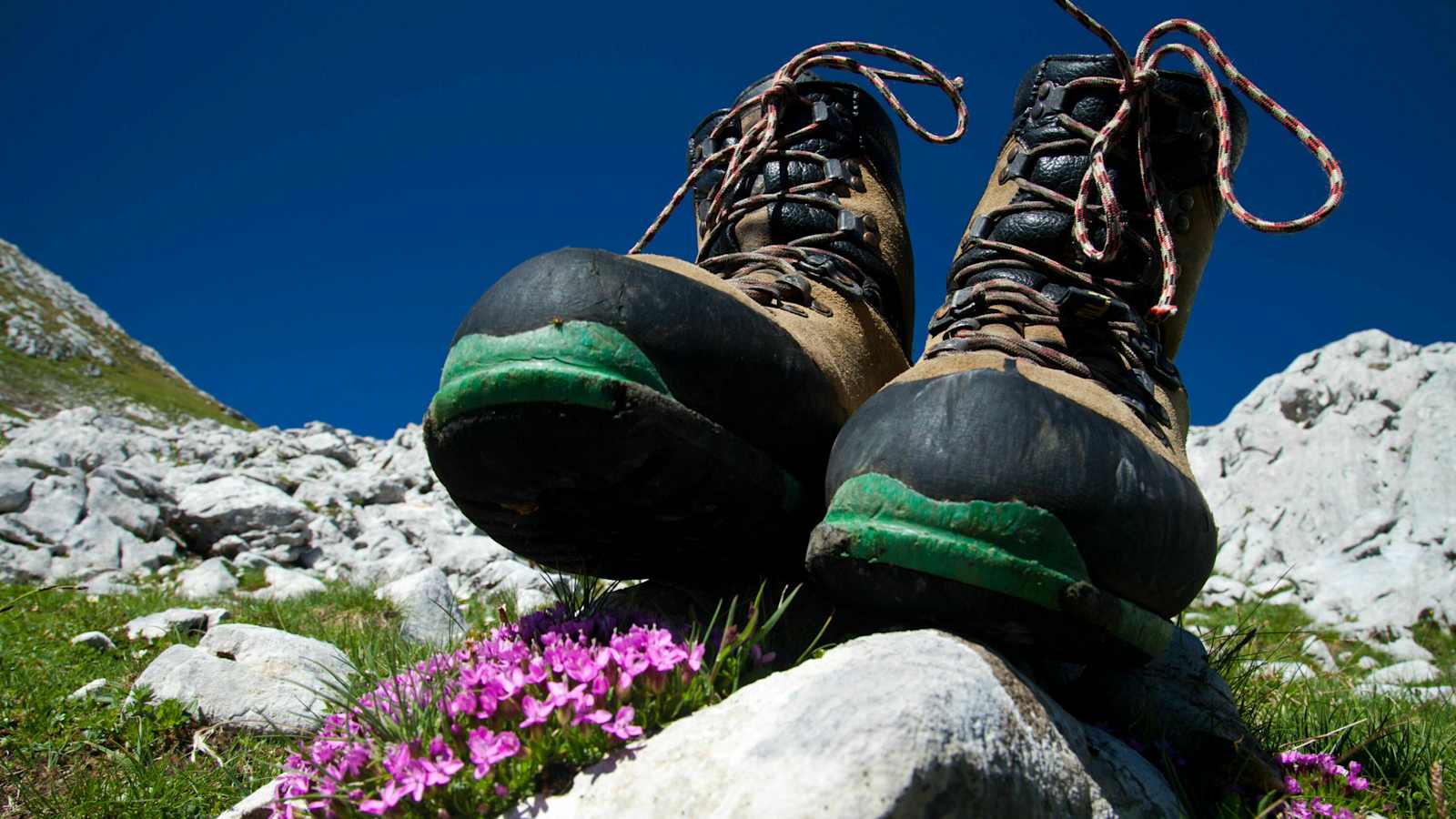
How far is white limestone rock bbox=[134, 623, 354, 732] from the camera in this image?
3.16 metres

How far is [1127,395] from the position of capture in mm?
2559

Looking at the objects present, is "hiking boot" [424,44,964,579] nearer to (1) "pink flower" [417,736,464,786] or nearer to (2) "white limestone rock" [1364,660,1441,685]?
(1) "pink flower" [417,736,464,786]

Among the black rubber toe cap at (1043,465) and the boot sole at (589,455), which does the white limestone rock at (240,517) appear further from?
the black rubber toe cap at (1043,465)

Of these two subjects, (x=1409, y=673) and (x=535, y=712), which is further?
(x=1409, y=673)

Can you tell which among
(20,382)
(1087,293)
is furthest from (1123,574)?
(20,382)

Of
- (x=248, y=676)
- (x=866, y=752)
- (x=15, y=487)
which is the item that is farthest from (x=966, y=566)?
(x=15, y=487)

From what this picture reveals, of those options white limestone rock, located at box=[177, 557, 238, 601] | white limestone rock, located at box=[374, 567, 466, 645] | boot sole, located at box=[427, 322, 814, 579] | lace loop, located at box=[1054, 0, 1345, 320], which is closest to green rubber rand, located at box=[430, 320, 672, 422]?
boot sole, located at box=[427, 322, 814, 579]

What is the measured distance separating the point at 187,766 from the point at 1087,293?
9.05 feet

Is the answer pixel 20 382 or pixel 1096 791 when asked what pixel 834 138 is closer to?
pixel 1096 791

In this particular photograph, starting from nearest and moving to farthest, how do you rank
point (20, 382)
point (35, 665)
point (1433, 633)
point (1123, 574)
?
point (1123, 574) < point (35, 665) < point (1433, 633) < point (20, 382)

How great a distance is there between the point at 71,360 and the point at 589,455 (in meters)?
65.9

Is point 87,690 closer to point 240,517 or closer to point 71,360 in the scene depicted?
point 240,517

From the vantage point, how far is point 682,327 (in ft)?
6.81

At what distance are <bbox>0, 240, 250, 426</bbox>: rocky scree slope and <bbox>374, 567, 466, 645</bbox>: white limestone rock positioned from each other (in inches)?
1566
